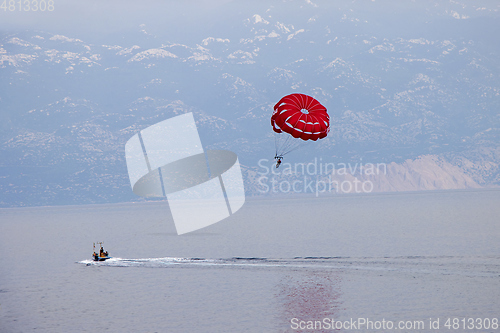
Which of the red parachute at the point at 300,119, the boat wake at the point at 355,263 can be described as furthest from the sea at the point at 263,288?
the red parachute at the point at 300,119

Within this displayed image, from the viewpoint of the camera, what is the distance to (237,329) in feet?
105

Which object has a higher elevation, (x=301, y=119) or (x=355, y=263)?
(x=301, y=119)

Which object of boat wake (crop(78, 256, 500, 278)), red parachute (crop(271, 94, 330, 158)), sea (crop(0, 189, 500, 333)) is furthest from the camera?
boat wake (crop(78, 256, 500, 278))

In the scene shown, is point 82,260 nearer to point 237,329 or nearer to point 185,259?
point 185,259

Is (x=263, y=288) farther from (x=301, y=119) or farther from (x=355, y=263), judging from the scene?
(x=301, y=119)

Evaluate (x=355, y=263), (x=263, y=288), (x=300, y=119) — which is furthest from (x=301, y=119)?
(x=355, y=263)

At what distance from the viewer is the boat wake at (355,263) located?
161 feet

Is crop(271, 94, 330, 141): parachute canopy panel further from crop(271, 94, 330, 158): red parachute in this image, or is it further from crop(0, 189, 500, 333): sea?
crop(0, 189, 500, 333): sea

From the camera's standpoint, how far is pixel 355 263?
54.5 m

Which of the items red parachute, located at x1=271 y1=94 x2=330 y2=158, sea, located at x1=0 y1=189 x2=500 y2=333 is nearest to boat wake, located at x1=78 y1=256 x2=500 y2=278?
sea, located at x1=0 y1=189 x2=500 y2=333

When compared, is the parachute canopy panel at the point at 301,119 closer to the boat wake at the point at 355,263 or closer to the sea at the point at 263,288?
the sea at the point at 263,288

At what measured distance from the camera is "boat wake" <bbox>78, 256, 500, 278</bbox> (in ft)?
161

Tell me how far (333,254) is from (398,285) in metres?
19.4

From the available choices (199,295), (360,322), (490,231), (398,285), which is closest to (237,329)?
(360,322)
